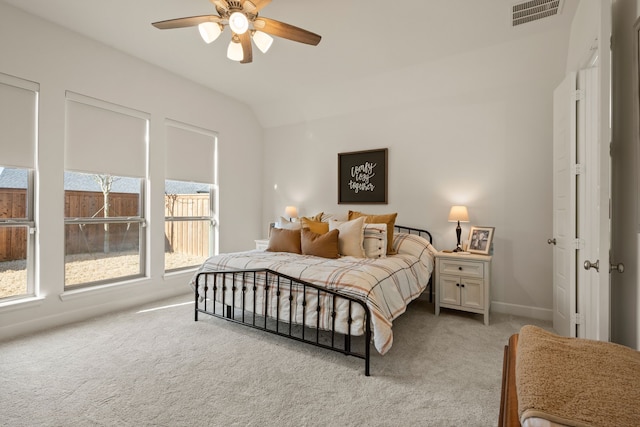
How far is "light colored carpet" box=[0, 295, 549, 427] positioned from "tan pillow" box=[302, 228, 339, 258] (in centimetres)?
94

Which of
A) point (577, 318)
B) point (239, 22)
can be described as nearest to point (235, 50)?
point (239, 22)

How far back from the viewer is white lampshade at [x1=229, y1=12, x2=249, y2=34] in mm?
2246

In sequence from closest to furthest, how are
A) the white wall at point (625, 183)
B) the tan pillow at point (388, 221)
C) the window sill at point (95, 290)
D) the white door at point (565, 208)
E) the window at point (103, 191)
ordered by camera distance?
the white wall at point (625, 183), the white door at point (565, 208), the window sill at point (95, 290), the window at point (103, 191), the tan pillow at point (388, 221)

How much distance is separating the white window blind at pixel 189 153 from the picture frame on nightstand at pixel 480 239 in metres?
3.77

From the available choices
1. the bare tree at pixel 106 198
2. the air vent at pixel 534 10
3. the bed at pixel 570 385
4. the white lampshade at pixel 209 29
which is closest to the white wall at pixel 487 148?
the air vent at pixel 534 10

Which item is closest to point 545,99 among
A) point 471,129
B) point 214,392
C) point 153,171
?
point 471,129

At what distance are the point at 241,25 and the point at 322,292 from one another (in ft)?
7.01

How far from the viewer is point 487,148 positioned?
3697mm

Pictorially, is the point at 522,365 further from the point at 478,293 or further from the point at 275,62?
the point at 275,62

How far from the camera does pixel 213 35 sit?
8.07ft

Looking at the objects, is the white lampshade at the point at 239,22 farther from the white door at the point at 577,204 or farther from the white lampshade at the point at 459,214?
the white lampshade at the point at 459,214

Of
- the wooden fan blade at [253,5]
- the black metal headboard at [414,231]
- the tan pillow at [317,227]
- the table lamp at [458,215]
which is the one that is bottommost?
the black metal headboard at [414,231]

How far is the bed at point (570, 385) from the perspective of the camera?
75cm

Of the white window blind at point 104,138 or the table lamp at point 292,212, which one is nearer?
the white window blind at point 104,138
